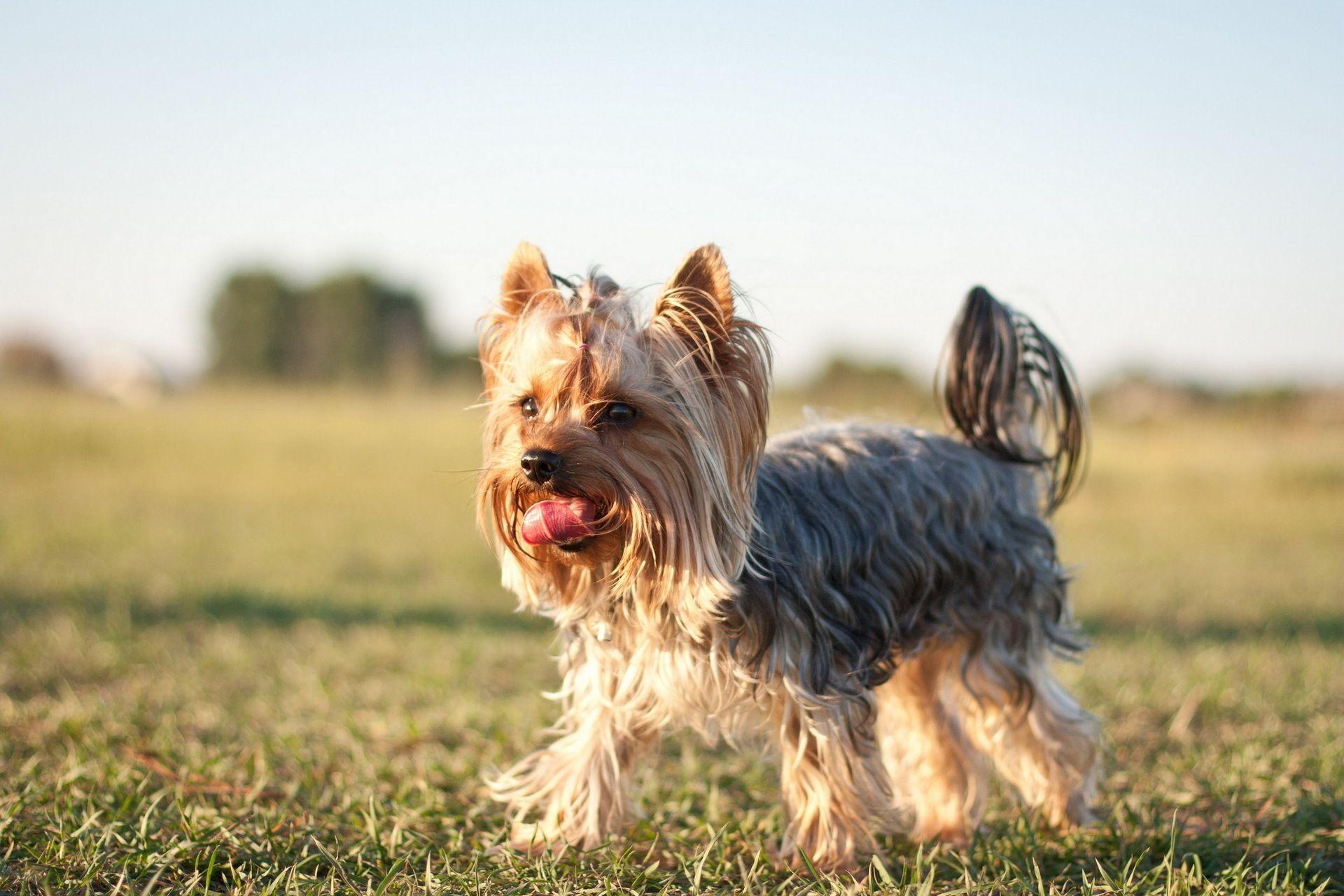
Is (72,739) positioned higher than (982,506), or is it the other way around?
(982,506)

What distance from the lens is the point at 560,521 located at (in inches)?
113

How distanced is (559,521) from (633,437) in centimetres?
31

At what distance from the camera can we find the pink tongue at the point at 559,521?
9.46ft

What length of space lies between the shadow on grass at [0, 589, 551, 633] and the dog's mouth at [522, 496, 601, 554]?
13.4ft

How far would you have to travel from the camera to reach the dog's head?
9.51ft

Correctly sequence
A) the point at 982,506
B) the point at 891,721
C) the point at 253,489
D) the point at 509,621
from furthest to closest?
the point at 253,489 < the point at 509,621 < the point at 891,721 < the point at 982,506

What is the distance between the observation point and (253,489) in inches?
561

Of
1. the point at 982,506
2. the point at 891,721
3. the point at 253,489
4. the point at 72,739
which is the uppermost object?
the point at 982,506

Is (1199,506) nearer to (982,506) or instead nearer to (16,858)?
(982,506)

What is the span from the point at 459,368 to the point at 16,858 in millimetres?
24723

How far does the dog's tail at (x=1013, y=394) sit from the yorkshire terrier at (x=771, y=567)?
0.04 feet

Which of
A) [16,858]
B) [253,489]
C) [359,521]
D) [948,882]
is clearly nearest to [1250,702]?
[948,882]

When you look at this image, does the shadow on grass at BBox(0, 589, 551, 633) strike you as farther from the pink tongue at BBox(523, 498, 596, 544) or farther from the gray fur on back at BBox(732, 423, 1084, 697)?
the pink tongue at BBox(523, 498, 596, 544)

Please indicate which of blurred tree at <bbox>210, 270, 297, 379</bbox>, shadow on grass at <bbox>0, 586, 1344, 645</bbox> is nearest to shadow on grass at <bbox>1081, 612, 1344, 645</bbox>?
shadow on grass at <bbox>0, 586, 1344, 645</bbox>
